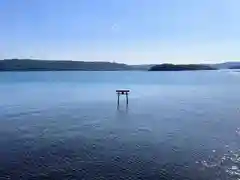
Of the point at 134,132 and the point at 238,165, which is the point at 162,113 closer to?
the point at 134,132

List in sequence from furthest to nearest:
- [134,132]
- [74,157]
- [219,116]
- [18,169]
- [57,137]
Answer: [219,116]
[134,132]
[57,137]
[74,157]
[18,169]

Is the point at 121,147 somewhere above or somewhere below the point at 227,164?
below

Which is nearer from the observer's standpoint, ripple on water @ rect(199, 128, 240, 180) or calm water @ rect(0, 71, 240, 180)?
ripple on water @ rect(199, 128, 240, 180)

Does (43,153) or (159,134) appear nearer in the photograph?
(43,153)

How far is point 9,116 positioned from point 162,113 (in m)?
25.7

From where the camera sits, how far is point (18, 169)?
91.7 ft

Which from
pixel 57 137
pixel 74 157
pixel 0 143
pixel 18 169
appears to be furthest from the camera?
pixel 57 137

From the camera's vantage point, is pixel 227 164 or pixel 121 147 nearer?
pixel 227 164

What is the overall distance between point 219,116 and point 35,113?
3113 centimetres

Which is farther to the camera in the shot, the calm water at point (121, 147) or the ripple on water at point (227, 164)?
the calm water at point (121, 147)

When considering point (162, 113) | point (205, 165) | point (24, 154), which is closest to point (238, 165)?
point (205, 165)

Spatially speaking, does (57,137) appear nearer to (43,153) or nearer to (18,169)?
(43,153)

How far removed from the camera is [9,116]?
2285 inches

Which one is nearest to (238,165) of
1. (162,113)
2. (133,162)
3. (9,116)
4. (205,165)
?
(205,165)
